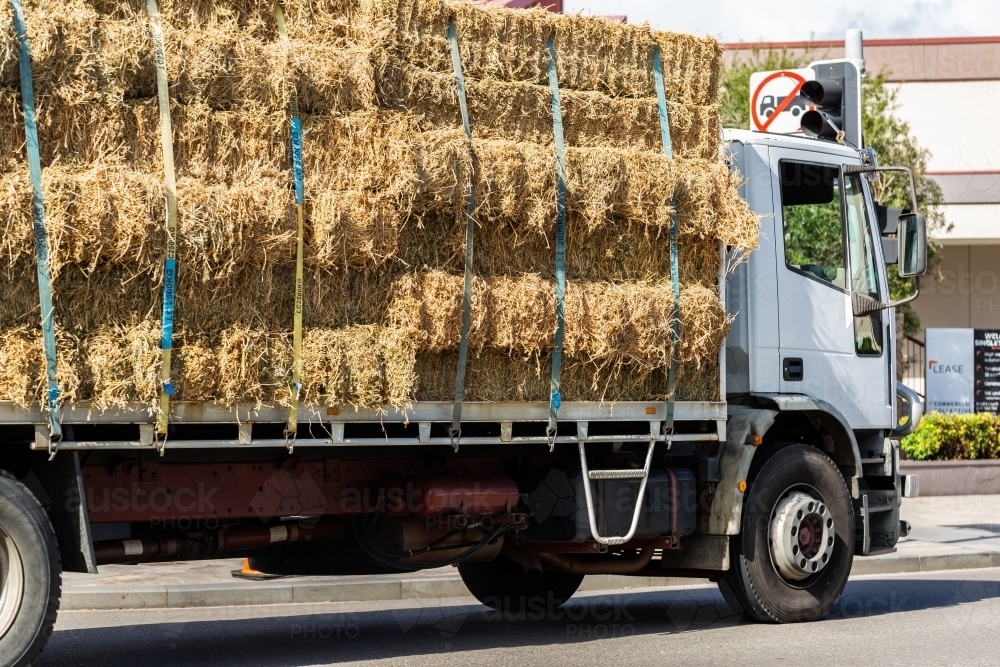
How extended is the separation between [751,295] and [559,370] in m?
1.85

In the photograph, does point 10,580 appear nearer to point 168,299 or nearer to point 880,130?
point 168,299

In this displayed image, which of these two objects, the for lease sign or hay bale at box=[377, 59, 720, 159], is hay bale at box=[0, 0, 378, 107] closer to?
hay bale at box=[377, 59, 720, 159]

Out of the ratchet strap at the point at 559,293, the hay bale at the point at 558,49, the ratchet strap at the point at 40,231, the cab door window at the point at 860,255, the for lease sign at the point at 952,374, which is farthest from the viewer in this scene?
the for lease sign at the point at 952,374

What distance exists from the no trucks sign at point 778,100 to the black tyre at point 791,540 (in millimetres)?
2859

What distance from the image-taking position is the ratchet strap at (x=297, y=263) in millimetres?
6785

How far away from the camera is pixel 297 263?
6812mm

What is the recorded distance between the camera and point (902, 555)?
1276 centimetres

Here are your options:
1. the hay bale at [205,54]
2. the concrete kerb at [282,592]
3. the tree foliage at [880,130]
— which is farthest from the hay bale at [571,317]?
the tree foliage at [880,130]

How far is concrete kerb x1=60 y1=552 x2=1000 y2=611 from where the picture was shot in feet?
32.7

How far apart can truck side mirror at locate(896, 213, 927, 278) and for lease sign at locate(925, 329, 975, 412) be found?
11.6 meters

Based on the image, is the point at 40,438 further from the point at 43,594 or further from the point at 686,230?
the point at 686,230

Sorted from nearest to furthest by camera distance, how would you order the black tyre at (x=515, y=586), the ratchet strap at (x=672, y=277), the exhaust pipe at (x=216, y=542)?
the exhaust pipe at (x=216, y=542) < the ratchet strap at (x=672, y=277) < the black tyre at (x=515, y=586)

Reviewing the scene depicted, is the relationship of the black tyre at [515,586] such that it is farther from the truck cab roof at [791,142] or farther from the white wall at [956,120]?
the white wall at [956,120]

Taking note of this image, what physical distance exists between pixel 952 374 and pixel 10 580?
54.8 feet
